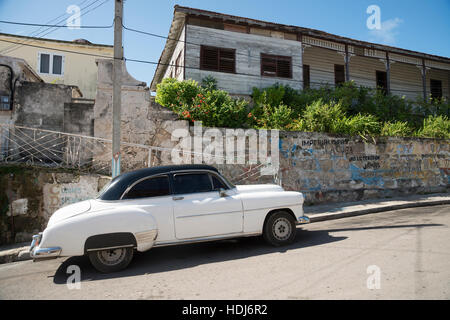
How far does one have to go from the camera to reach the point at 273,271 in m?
3.88

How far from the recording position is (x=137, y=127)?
9.55m

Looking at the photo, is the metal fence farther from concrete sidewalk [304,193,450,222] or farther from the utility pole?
concrete sidewalk [304,193,450,222]

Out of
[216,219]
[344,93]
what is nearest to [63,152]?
[216,219]

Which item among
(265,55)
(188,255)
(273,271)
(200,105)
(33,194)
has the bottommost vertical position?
(188,255)

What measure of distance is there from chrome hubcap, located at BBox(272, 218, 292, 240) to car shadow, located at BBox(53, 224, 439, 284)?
20 cm

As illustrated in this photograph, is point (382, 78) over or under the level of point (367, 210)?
over

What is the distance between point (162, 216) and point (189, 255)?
3.55ft

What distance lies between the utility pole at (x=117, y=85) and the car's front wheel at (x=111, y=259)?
10.3 feet

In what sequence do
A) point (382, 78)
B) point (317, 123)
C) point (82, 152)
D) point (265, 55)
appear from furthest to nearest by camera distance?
point (382, 78)
point (265, 55)
point (317, 123)
point (82, 152)

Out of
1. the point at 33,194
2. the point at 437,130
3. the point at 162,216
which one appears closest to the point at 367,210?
the point at 162,216

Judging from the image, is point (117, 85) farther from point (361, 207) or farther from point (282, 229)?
point (361, 207)

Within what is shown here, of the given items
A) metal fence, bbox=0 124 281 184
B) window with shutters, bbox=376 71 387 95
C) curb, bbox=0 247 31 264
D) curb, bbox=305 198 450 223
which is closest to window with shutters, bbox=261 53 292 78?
metal fence, bbox=0 124 281 184

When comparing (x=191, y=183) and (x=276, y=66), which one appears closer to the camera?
(x=191, y=183)

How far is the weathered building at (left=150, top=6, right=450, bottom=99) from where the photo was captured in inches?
568
